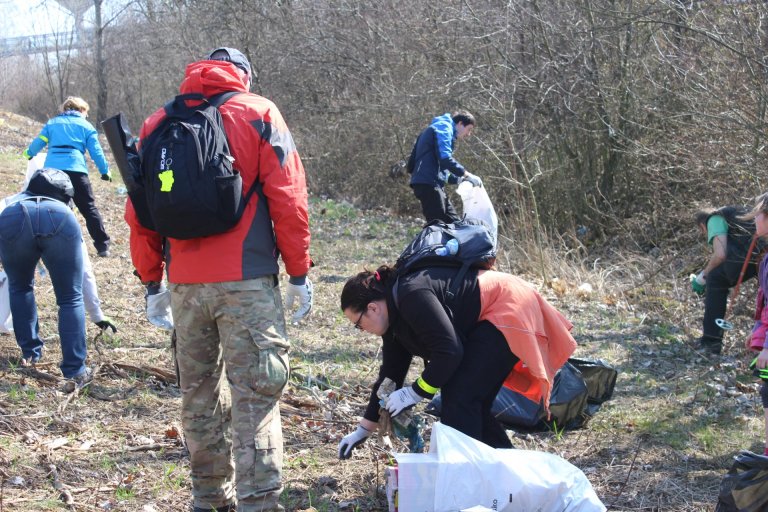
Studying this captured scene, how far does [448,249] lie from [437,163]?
613 cm

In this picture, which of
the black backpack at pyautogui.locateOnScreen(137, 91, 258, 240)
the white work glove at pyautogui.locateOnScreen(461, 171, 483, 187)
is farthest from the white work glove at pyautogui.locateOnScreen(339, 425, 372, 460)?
the white work glove at pyautogui.locateOnScreen(461, 171, 483, 187)

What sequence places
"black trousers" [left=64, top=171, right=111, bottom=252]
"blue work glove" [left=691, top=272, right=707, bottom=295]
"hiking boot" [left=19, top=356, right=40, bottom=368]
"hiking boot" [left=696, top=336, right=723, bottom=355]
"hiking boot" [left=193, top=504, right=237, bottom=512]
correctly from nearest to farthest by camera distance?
"hiking boot" [left=193, top=504, right=237, bottom=512] → "hiking boot" [left=19, top=356, right=40, bottom=368] → "hiking boot" [left=696, top=336, right=723, bottom=355] → "blue work glove" [left=691, top=272, right=707, bottom=295] → "black trousers" [left=64, top=171, right=111, bottom=252]

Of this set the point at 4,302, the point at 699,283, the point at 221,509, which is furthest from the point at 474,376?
the point at 699,283

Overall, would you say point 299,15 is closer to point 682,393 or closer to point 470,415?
point 682,393

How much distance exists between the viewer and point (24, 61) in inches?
1187

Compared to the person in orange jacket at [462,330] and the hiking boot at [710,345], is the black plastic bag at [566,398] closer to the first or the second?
the person in orange jacket at [462,330]

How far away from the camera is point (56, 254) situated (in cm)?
506

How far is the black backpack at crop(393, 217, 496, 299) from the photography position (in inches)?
130

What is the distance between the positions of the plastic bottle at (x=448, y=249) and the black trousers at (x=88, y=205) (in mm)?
6361

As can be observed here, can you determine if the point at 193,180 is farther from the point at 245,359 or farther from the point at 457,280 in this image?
the point at 457,280

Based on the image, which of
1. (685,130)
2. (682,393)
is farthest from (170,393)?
(685,130)

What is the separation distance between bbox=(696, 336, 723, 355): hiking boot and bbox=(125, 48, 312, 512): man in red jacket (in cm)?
444

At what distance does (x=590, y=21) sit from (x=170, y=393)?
8855mm

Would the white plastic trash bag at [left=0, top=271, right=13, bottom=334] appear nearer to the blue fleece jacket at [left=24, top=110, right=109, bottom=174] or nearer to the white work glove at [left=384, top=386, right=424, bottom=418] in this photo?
the blue fleece jacket at [left=24, top=110, right=109, bottom=174]
